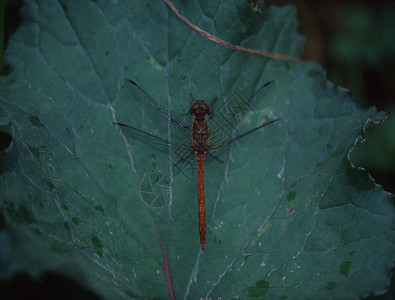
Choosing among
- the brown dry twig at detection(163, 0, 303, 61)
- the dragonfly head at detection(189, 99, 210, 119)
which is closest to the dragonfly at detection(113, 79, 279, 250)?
the dragonfly head at detection(189, 99, 210, 119)

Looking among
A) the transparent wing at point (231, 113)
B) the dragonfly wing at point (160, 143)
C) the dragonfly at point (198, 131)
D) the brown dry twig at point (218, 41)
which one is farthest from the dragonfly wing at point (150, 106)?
the brown dry twig at point (218, 41)

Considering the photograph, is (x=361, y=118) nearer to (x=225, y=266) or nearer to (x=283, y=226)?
(x=283, y=226)

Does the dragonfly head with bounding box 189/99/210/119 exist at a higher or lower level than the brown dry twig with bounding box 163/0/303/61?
lower

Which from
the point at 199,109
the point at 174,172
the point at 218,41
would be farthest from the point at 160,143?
the point at 218,41

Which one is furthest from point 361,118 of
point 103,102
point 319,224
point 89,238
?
point 89,238

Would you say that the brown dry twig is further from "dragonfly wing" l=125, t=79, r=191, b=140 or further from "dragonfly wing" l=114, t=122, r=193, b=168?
"dragonfly wing" l=114, t=122, r=193, b=168

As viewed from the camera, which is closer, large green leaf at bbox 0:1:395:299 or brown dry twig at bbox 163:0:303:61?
large green leaf at bbox 0:1:395:299

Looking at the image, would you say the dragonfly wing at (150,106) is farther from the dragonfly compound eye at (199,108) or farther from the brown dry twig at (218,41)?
the brown dry twig at (218,41)
